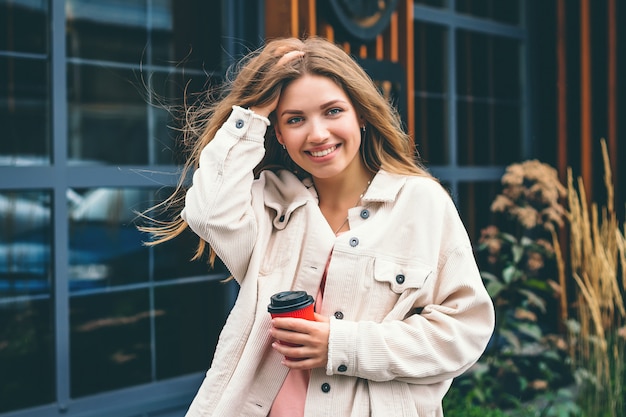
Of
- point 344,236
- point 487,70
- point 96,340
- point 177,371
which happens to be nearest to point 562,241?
point 487,70

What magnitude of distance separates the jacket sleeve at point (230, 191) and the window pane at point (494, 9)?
3.08 m

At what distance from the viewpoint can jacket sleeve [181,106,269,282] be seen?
1613mm

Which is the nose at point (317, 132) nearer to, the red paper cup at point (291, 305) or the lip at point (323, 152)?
the lip at point (323, 152)

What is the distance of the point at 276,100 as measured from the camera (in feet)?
5.51

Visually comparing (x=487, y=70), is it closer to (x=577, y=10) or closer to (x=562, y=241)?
(x=577, y=10)

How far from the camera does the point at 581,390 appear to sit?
3.40 metres

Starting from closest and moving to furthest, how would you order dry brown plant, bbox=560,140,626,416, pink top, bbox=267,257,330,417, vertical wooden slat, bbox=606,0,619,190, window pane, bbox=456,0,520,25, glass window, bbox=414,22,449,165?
pink top, bbox=267,257,330,417 < dry brown plant, bbox=560,140,626,416 < glass window, bbox=414,22,449,165 < vertical wooden slat, bbox=606,0,619,190 < window pane, bbox=456,0,520,25

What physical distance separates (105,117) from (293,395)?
186 cm

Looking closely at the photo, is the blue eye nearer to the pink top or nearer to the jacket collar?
the jacket collar

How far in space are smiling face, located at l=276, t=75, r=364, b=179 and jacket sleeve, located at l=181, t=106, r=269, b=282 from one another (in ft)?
0.28

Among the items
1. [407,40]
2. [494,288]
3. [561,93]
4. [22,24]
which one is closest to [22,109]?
[22,24]

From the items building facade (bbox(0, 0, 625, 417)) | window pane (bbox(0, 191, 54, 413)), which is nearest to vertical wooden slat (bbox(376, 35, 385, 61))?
building facade (bbox(0, 0, 625, 417))

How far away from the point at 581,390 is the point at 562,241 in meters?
1.29

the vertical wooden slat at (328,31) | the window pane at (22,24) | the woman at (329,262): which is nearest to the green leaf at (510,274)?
the vertical wooden slat at (328,31)
